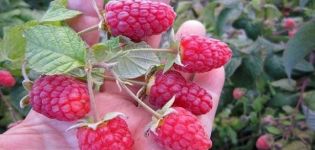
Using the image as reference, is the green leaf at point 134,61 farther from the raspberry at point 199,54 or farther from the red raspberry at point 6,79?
the red raspberry at point 6,79

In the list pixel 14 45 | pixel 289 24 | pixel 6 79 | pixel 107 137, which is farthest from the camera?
pixel 289 24

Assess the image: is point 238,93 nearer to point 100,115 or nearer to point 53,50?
point 100,115

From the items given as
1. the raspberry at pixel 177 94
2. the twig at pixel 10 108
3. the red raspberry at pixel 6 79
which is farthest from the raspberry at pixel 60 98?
the twig at pixel 10 108

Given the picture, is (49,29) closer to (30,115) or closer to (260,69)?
(30,115)

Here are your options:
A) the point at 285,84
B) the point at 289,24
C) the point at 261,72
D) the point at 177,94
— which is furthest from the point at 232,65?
the point at 177,94

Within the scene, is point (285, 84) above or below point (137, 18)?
below

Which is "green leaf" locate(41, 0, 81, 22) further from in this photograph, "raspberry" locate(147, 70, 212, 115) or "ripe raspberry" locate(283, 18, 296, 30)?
"ripe raspberry" locate(283, 18, 296, 30)

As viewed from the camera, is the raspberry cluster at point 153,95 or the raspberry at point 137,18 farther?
the raspberry at point 137,18
